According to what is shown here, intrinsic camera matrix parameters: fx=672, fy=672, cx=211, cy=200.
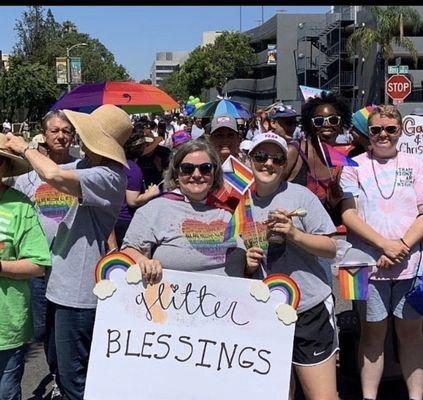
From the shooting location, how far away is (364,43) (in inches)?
1591

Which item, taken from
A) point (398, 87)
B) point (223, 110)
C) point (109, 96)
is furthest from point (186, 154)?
point (398, 87)

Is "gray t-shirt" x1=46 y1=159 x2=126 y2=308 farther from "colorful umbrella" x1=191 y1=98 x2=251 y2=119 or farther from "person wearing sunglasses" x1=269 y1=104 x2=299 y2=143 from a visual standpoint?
"person wearing sunglasses" x1=269 y1=104 x2=299 y2=143

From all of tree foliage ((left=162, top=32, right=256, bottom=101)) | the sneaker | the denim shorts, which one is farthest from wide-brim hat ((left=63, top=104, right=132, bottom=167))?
tree foliage ((left=162, top=32, right=256, bottom=101))

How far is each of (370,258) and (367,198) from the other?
34cm

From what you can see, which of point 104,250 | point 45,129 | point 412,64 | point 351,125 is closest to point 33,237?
point 104,250

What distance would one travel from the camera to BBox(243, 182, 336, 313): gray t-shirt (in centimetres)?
314

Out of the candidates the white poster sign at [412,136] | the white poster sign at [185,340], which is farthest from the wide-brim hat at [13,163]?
the white poster sign at [412,136]

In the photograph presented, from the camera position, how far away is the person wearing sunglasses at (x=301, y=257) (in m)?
3.14

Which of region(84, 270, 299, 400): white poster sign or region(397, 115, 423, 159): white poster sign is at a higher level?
region(397, 115, 423, 159): white poster sign

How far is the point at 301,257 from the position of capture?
10.5ft

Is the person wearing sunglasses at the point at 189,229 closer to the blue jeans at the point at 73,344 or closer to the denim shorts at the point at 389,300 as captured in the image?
the blue jeans at the point at 73,344

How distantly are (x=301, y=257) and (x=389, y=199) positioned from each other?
868 mm

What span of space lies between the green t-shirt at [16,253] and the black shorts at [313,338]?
123 centimetres

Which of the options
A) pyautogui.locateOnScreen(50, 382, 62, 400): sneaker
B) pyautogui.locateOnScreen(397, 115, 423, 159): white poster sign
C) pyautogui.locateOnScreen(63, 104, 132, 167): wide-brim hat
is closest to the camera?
pyautogui.locateOnScreen(63, 104, 132, 167): wide-brim hat
